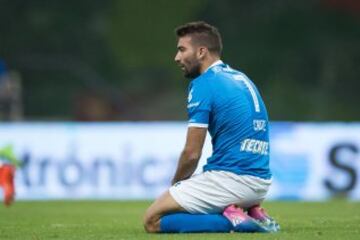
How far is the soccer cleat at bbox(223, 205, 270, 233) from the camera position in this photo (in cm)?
878

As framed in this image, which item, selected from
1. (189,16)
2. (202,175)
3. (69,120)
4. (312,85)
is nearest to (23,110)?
(69,120)

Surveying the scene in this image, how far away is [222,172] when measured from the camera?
8930mm

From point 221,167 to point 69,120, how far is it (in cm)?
1603

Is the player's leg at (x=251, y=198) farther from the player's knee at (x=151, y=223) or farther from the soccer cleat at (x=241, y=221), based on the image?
the player's knee at (x=151, y=223)

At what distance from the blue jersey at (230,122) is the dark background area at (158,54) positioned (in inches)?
604

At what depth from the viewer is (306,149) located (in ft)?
66.4

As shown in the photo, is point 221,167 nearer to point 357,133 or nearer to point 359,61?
→ point 357,133

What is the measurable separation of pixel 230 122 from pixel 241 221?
83 cm

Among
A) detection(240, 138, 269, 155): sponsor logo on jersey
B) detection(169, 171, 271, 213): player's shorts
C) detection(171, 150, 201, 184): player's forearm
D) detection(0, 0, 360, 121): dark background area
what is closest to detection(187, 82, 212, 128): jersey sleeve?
detection(171, 150, 201, 184): player's forearm

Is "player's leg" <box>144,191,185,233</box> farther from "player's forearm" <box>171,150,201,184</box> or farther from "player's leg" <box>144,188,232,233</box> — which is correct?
"player's forearm" <box>171,150,201,184</box>

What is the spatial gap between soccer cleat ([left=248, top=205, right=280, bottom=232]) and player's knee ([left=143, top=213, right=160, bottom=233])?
2.64 feet

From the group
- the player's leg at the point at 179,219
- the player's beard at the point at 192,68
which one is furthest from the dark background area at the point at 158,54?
the player's leg at the point at 179,219

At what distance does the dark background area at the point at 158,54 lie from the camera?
24812 millimetres

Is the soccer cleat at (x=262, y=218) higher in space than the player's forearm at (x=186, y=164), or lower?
lower
